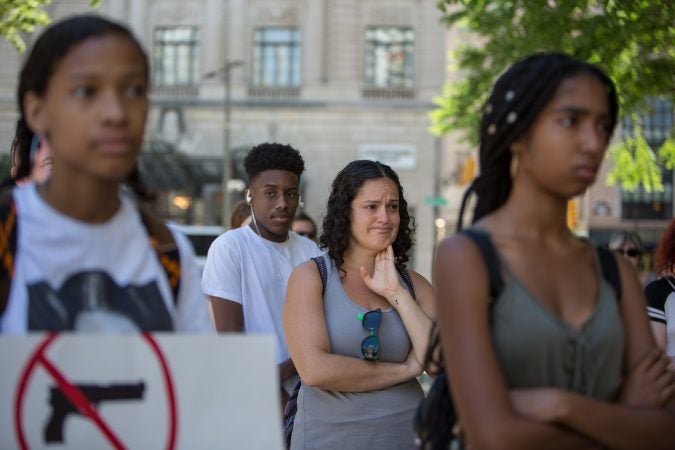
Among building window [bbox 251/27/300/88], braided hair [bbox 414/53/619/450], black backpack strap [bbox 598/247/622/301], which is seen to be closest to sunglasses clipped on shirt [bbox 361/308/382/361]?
braided hair [bbox 414/53/619/450]

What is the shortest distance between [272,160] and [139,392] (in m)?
3.85

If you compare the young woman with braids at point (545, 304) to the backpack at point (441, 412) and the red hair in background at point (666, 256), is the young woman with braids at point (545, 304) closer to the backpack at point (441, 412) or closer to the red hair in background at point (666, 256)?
the backpack at point (441, 412)

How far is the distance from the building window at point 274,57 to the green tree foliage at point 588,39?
57.6 feet

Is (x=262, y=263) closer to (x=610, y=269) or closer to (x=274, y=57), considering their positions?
(x=610, y=269)

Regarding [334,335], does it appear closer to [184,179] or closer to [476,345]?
[476,345]

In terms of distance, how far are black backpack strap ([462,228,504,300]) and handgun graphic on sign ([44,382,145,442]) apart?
89 centimetres

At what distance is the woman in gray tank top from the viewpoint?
4402mm

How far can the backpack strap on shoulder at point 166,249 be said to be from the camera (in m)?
2.55

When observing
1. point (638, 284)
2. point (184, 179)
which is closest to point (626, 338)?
point (638, 284)

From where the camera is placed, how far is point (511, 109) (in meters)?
2.80

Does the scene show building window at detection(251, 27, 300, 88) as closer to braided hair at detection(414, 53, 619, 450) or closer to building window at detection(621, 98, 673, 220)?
building window at detection(621, 98, 673, 220)

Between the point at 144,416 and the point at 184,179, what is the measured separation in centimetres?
A: 3516

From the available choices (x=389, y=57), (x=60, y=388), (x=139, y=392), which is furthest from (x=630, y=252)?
(x=389, y=57)

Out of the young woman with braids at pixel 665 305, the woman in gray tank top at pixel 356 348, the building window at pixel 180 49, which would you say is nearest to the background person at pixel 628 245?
the young woman with braids at pixel 665 305
